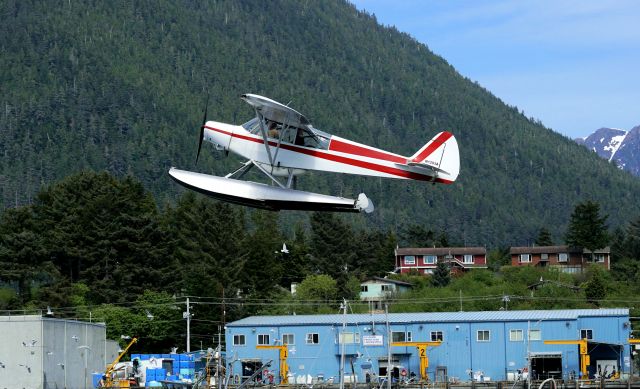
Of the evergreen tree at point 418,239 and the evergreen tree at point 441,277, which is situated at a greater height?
the evergreen tree at point 418,239

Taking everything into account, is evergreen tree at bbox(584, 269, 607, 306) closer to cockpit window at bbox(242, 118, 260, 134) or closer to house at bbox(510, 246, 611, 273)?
house at bbox(510, 246, 611, 273)

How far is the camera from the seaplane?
43.8 m

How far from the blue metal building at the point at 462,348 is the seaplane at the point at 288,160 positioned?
40.7m

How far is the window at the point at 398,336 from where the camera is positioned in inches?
3531

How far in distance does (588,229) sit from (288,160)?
13478cm

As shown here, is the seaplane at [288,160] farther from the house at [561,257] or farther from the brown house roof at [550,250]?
the brown house roof at [550,250]

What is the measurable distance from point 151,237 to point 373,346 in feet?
135

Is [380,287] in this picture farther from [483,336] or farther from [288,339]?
[483,336]

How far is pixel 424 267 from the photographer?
17125cm

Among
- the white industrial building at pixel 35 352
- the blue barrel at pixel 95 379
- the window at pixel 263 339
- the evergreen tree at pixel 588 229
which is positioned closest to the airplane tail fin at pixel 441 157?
the white industrial building at pixel 35 352

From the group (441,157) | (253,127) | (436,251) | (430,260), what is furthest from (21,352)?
(436,251)

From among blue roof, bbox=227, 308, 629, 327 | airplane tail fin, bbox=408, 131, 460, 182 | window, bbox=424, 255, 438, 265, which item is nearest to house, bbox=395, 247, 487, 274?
window, bbox=424, 255, 438, 265

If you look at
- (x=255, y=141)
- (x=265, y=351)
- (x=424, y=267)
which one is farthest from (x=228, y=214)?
(x=255, y=141)

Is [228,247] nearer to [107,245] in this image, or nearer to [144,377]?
[107,245]
